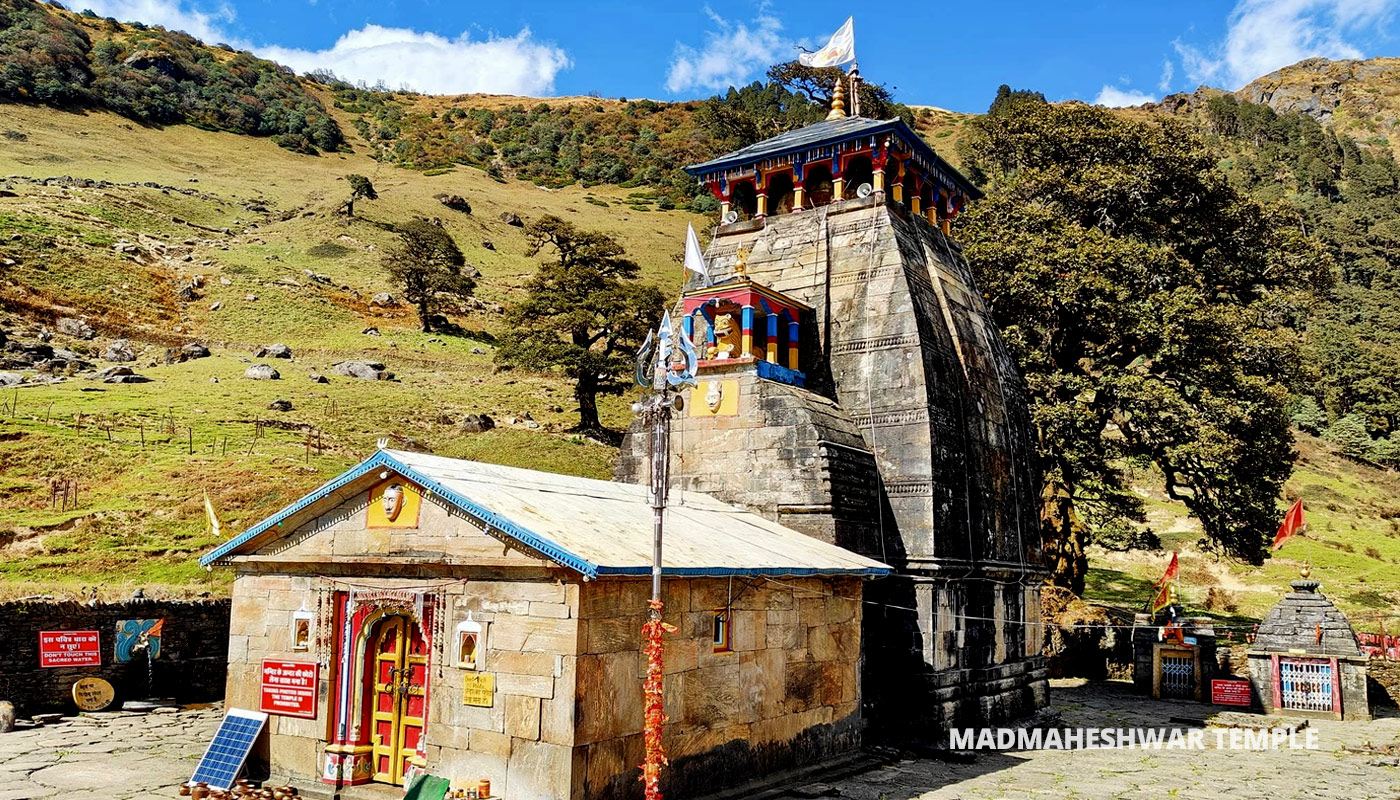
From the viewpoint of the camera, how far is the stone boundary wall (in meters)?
16.8

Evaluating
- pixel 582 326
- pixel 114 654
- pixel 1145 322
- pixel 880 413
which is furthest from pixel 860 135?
pixel 582 326

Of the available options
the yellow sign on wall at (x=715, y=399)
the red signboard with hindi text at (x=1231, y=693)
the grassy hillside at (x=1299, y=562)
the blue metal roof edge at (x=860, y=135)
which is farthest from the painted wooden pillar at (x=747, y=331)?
the grassy hillside at (x=1299, y=562)

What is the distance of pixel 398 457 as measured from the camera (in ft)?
38.5

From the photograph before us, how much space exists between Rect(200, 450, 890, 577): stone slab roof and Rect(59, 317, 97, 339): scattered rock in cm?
3935

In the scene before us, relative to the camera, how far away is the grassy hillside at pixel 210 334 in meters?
27.2

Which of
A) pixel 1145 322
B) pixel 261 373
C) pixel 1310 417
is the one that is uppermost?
pixel 1310 417

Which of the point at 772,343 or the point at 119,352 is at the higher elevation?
the point at 119,352

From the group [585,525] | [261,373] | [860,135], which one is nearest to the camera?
[585,525]

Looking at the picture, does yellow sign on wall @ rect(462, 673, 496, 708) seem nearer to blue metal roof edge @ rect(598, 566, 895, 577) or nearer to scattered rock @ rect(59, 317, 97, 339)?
blue metal roof edge @ rect(598, 566, 895, 577)

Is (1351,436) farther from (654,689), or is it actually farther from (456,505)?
(456,505)

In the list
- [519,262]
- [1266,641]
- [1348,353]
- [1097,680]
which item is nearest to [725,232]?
[1266,641]

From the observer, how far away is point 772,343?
1842cm

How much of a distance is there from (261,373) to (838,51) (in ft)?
104

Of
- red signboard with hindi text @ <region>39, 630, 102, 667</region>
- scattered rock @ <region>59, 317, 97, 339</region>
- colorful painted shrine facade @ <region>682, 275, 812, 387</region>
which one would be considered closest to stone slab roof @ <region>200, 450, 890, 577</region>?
colorful painted shrine facade @ <region>682, 275, 812, 387</region>
